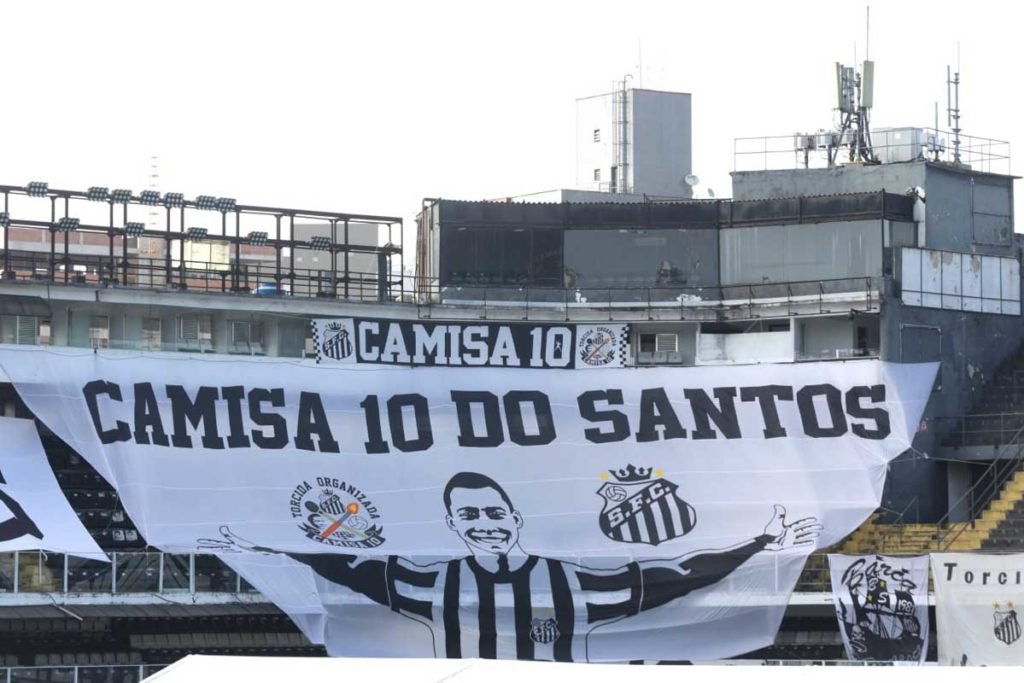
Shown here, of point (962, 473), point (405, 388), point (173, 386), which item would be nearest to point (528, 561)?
point (405, 388)

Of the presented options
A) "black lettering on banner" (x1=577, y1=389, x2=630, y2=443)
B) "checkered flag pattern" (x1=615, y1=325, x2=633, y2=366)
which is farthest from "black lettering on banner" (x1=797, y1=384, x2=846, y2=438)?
"checkered flag pattern" (x1=615, y1=325, x2=633, y2=366)

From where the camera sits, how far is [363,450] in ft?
155

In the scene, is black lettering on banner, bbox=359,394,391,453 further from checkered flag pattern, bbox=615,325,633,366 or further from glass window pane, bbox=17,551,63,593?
checkered flag pattern, bbox=615,325,633,366

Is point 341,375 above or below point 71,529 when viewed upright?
above

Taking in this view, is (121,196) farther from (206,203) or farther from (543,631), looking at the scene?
(543,631)

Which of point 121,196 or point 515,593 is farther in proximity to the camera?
point 121,196

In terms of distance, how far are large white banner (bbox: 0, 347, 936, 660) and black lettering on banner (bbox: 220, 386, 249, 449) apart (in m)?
0.05

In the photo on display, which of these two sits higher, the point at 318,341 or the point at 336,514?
the point at 318,341

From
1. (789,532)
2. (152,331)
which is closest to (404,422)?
(152,331)

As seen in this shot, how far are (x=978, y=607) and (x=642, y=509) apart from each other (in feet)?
26.1

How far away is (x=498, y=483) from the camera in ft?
154

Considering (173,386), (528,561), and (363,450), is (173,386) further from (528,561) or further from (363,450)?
(528,561)

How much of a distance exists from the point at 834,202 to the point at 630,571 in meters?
14.1

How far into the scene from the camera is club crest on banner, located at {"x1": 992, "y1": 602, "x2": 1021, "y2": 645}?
137ft
